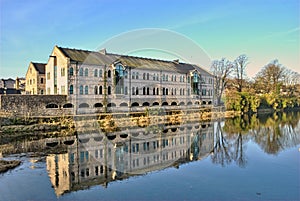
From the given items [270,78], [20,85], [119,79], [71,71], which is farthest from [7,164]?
[270,78]

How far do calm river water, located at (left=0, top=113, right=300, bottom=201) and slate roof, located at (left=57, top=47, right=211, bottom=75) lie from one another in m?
11.2

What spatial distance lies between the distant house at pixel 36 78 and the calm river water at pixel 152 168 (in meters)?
16.1

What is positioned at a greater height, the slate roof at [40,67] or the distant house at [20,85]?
the slate roof at [40,67]

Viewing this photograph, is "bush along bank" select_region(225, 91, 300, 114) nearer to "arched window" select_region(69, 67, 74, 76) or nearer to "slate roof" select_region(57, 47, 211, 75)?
"slate roof" select_region(57, 47, 211, 75)

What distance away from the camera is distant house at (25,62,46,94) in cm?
3369

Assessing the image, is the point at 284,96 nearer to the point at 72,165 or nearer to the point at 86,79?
the point at 86,79

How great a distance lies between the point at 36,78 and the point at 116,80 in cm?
1110

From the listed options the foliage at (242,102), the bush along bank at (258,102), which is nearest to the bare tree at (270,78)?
the bush along bank at (258,102)

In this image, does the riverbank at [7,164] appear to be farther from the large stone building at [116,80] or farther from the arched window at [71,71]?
the arched window at [71,71]

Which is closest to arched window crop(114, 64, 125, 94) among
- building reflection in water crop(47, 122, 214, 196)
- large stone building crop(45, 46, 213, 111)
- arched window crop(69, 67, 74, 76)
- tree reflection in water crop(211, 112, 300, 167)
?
large stone building crop(45, 46, 213, 111)

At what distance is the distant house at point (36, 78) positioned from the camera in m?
33.7

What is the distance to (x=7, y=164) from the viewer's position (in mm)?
12805

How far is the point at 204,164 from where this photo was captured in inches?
521

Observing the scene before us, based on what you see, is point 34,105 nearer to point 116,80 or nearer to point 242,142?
point 116,80
